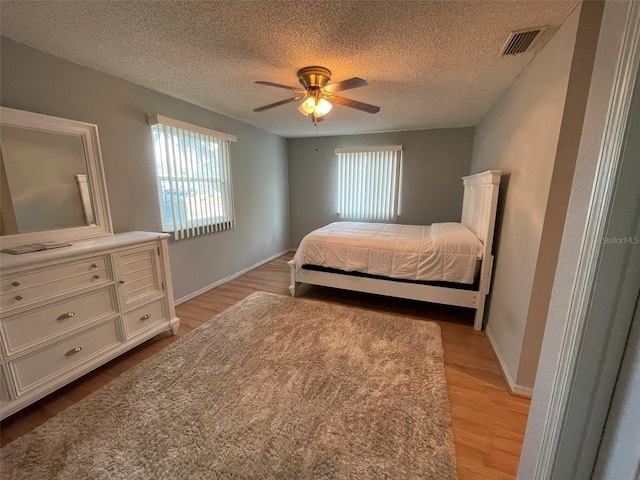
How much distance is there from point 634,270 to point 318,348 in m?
1.91

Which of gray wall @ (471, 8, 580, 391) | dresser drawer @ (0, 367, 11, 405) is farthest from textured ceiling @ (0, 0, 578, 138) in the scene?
dresser drawer @ (0, 367, 11, 405)

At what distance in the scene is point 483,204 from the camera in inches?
101

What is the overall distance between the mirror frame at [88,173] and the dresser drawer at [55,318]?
0.55 m

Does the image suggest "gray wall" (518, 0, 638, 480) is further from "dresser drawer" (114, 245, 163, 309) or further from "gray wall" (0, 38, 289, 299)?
"gray wall" (0, 38, 289, 299)

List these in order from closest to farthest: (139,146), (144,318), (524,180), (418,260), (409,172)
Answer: (524,180) < (144,318) < (139,146) < (418,260) < (409,172)

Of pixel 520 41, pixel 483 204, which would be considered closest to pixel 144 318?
pixel 483 204

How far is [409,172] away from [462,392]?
11.6 feet

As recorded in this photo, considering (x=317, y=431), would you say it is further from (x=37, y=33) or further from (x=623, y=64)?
(x=37, y=33)

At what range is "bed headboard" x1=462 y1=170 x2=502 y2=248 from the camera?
2207 mm

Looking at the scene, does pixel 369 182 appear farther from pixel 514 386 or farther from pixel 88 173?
pixel 88 173

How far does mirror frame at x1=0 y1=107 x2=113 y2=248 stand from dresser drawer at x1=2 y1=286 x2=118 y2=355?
1.81ft

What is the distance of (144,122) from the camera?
2547mm

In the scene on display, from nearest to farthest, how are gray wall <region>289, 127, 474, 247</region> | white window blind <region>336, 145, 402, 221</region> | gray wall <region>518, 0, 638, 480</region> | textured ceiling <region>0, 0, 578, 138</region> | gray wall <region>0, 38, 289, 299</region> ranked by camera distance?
1. gray wall <region>518, 0, 638, 480</region>
2. textured ceiling <region>0, 0, 578, 138</region>
3. gray wall <region>0, 38, 289, 299</region>
4. gray wall <region>289, 127, 474, 247</region>
5. white window blind <region>336, 145, 402, 221</region>

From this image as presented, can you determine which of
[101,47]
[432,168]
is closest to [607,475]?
[101,47]
